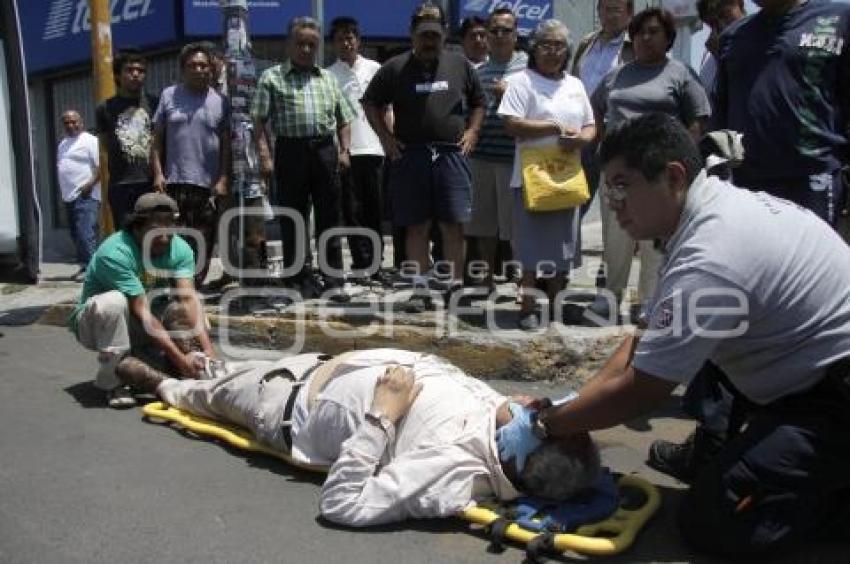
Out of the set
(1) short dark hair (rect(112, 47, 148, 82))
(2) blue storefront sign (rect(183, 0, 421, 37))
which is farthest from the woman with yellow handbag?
(2) blue storefront sign (rect(183, 0, 421, 37))

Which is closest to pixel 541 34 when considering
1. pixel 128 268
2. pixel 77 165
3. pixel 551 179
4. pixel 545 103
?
pixel 545 103

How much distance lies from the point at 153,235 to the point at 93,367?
1.27 m

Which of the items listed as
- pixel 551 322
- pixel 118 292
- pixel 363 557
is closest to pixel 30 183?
pixel 118 292

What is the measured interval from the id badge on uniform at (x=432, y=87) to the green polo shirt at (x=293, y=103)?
79cm

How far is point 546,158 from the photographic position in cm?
498

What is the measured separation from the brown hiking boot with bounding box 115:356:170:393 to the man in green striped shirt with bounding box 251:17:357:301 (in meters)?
1.68

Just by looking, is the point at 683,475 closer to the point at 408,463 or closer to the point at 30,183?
the point at 408,463

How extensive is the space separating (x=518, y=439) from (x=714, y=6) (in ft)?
12.0

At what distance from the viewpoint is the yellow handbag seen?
4930 millimetres

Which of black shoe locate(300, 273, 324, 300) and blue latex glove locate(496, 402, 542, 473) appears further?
black shoe locate(300, 273, 324, 300)

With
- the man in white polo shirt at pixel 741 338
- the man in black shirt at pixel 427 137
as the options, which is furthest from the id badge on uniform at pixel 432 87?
the man in white polo shirt at pixel 741 338

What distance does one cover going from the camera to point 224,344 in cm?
568

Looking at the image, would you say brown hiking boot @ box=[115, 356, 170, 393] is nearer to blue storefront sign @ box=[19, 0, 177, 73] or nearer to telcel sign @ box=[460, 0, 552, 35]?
blue storefront sign @ box=[19, 0, 177, 73]

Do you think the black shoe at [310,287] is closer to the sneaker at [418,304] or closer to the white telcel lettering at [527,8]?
the sneaker at [418,304]
